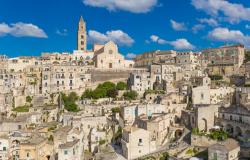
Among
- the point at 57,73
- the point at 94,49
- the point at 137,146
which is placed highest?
the point at 94,49

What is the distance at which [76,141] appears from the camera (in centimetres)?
4178

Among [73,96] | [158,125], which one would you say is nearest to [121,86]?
[73,96]

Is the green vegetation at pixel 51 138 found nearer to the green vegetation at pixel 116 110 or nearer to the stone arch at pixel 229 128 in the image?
the green vegetation at pixel 116 110

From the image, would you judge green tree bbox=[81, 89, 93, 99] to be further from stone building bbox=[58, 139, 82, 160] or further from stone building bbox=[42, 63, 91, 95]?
stone building bbox=[58, 139, 82, 160]

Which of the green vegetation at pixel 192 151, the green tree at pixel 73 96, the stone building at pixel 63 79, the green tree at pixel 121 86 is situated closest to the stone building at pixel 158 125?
the green vegetation at pixel 192 151

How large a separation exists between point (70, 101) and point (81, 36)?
41122 millimetres

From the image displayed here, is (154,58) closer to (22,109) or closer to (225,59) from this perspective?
(225,59)

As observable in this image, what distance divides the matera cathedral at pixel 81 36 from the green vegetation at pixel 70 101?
120 feet

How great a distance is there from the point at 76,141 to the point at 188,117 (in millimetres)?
13487

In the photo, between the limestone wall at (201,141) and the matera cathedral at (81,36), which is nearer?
the limestone wall at (201,141)

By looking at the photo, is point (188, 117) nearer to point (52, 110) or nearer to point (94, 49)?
point (52, 110)

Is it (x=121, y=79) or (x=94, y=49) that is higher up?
(x=94, y=49)

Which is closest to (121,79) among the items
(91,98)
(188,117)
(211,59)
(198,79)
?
(91,98)

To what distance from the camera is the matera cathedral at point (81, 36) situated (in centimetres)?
9644
